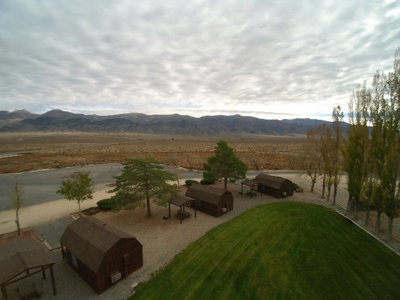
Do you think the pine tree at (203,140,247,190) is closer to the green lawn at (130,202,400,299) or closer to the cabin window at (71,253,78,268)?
the green lawn at (130,202,400,299)

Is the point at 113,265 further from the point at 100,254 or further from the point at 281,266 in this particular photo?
the point at 281,266

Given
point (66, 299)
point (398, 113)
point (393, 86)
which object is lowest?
point (66, 299)

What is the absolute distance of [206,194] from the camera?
24438mm

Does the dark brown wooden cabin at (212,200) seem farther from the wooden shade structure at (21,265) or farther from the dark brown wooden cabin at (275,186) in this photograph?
the wooden shade structure at (21,265)

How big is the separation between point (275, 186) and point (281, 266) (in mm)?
16295

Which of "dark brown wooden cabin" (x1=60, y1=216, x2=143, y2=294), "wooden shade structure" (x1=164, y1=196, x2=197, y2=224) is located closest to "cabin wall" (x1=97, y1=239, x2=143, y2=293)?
"dark brown wooden cabin" (x1=60, y1=216, x2=143, y2=294)

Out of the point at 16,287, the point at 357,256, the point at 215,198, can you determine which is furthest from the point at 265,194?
the point at 16,287

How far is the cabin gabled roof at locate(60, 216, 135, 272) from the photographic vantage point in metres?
12.5

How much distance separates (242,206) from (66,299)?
787 inches

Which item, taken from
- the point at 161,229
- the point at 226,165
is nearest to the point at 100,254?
the point at 161,229

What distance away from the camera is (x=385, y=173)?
53.6 ft

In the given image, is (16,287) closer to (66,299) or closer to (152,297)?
(66,299)

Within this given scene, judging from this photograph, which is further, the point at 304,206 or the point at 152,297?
the point at 304,206

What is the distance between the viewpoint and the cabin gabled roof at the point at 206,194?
23453mm
